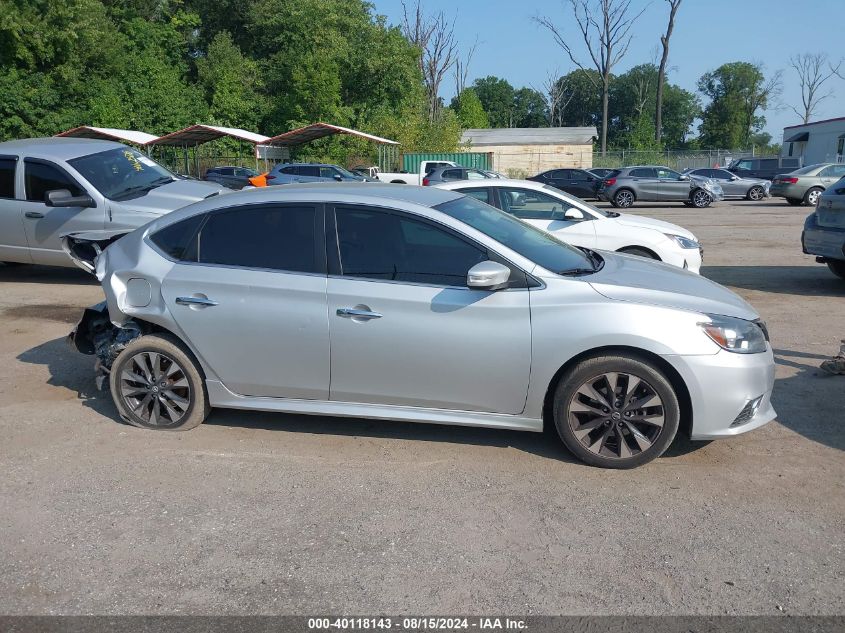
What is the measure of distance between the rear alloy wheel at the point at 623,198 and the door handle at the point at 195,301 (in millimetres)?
24925

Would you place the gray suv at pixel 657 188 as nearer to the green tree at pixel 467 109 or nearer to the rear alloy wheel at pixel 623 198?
the rear alloy wheel at pixel 623 198

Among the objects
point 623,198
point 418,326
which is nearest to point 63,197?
point 418,326

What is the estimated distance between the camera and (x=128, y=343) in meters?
5.48

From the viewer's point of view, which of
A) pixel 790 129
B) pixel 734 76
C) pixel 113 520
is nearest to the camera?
pixel 113 520

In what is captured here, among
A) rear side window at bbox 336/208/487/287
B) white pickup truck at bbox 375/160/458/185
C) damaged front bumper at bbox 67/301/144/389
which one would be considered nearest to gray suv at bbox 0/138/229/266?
damaged front bumper at bbox 67/301/144/389

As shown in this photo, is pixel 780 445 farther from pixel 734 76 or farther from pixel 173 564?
pixel 734 76

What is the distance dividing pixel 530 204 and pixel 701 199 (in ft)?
67.3

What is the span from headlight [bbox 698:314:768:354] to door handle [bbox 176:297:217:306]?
3066 millimetres

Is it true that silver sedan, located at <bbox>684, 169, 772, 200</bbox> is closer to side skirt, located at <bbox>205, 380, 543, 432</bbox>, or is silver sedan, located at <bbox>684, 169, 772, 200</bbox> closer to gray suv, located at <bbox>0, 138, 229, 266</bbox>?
gray suv, located at <bbox>0, 138, 229, 266</bbox>

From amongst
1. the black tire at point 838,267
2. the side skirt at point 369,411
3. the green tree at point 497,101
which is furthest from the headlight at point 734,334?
the green tree at point 497,101

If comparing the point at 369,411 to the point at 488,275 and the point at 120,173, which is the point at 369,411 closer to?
the point at 488,275

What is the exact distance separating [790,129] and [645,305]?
171ft

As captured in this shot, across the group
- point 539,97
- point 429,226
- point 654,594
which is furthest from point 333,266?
point 539,97

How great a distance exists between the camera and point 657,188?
2792cm
